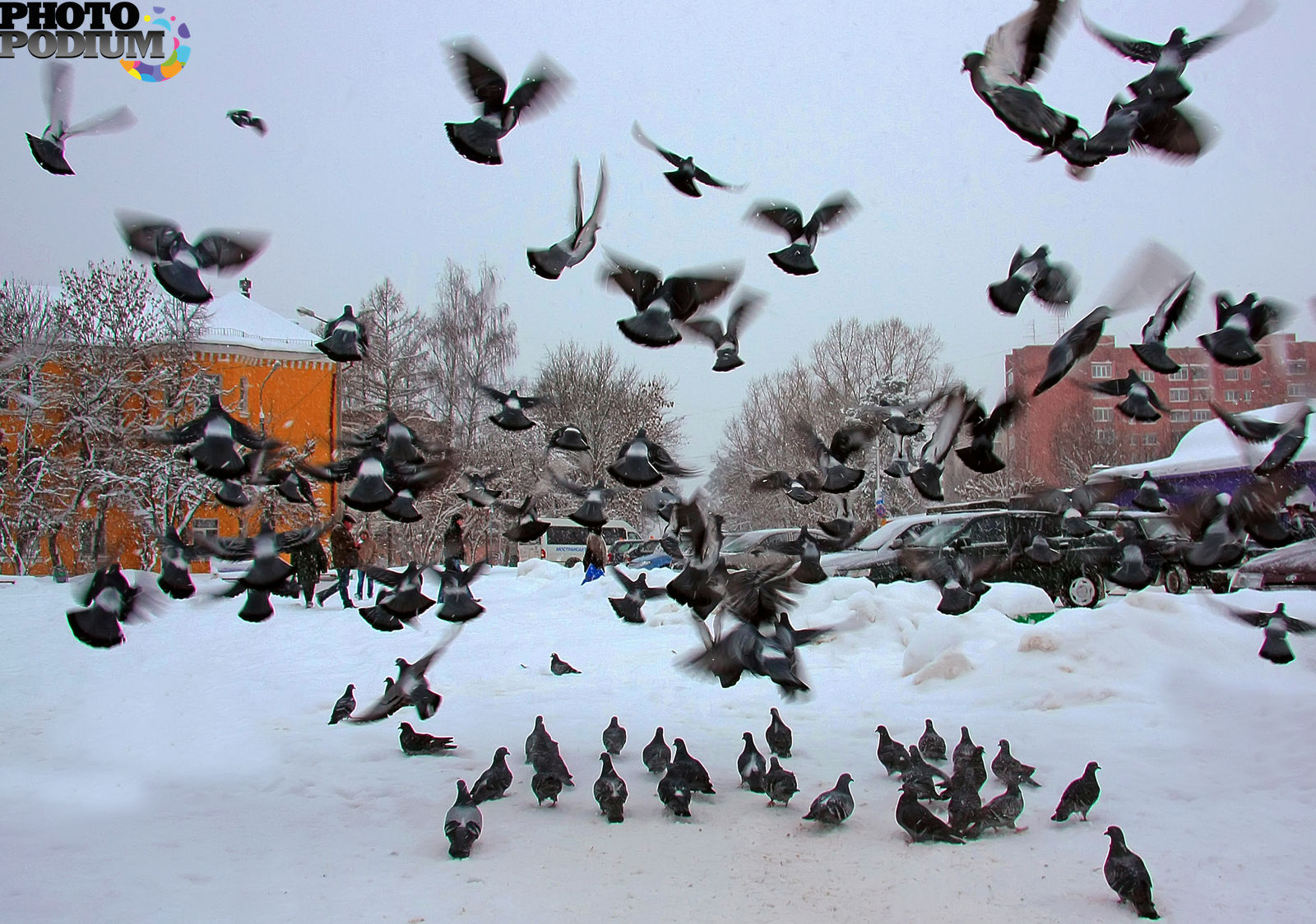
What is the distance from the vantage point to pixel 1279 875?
11.4 feet


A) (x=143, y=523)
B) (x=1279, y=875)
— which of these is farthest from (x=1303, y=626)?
(x=143, y=523)

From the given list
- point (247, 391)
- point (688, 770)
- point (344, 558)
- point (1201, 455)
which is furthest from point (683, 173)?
point (247, 391)

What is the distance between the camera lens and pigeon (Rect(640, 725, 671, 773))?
4.46 meters

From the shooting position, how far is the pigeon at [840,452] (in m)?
3.96

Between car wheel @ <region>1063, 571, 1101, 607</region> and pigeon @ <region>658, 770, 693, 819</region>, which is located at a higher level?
car wheel @ <region>1063, 571, 1101, 607</region>

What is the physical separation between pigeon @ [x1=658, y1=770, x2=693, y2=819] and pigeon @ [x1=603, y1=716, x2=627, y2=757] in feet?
2.75

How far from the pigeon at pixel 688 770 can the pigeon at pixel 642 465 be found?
1.25 meters

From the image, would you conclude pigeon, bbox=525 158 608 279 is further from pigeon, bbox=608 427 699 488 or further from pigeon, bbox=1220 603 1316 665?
pigeon, bbox=1220 603 1316 665

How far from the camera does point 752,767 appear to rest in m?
4.34

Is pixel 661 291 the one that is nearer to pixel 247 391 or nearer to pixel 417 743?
pixel 417 743

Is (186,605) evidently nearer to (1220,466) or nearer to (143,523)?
(143,523)

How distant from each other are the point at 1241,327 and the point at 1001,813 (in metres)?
2.22

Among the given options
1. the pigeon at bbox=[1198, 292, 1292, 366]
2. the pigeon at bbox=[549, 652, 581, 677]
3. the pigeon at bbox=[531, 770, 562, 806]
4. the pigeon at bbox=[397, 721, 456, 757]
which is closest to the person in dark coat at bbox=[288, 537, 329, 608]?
the pigeon at bbox=[549, 652, 581, 677]

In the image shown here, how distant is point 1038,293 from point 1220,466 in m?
9.72
